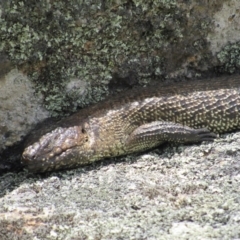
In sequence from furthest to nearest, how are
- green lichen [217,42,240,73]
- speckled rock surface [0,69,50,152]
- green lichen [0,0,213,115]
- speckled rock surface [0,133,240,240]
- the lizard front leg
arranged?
green lichen [217,42,240,73] → the lizard front leg → speckled rock surface [0,69,50,152] → green lichen [0,0,213,115] → speckled rock surface [0,133,240,240]

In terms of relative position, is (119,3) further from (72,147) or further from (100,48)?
(72,147)

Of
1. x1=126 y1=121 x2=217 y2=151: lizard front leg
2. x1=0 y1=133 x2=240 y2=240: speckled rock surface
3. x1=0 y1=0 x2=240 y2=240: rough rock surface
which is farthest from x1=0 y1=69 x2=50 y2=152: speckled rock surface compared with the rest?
x1=126 y1=121 x2=217 y2=151: lizard front leg

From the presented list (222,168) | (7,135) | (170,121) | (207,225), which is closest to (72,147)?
(7,135)

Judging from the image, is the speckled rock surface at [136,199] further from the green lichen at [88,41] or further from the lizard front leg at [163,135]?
the green lichen at [88,41]

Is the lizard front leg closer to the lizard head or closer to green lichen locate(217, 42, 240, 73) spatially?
the lizard head

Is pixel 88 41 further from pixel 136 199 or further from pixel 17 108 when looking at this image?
pixel 136 199

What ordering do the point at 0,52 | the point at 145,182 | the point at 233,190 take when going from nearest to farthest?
the point at 233,190, the point at 145,182, the point at 0,52
